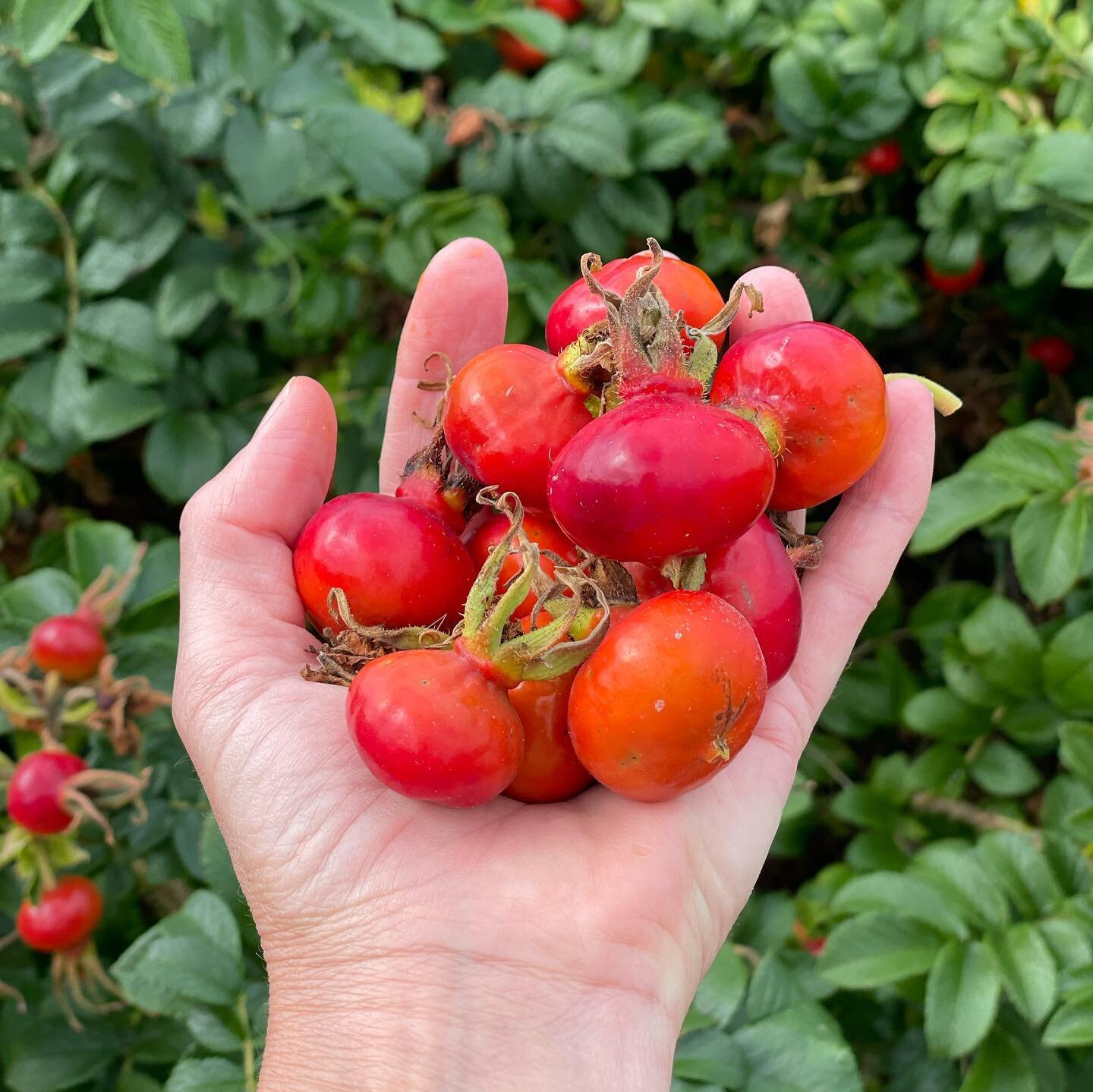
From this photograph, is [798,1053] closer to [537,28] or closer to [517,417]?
[517,417]

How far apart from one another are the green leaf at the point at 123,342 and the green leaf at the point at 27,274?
3.6 inches

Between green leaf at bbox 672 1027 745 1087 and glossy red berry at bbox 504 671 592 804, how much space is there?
501 mm

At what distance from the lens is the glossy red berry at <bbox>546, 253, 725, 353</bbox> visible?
159 cm

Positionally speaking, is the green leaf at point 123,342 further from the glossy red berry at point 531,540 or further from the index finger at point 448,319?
the glossy red berry at point 531,540

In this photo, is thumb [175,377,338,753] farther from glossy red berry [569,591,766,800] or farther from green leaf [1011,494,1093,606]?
green leaf [1011,494,1093,606]

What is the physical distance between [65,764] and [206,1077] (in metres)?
0.60

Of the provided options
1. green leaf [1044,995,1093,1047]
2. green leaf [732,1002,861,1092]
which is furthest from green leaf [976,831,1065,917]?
green leaf [732,1002,861,1092]

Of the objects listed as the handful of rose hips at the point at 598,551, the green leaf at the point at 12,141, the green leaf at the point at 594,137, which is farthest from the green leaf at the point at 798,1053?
the green leaf at the point at 12,141

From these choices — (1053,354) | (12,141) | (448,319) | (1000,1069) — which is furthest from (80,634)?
(1053,354)

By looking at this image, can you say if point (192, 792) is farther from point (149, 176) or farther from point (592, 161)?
point (592, 161)

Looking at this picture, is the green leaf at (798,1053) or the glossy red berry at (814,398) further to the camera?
the green leaf at (798,1053)

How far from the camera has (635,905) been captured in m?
1.34

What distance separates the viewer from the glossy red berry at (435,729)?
124 centimetres

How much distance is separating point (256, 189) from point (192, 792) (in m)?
1.16
